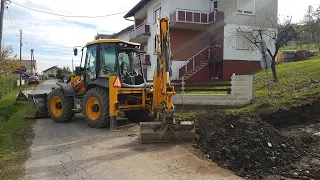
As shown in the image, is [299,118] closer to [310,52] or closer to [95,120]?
[95,120]

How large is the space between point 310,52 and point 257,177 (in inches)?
1036

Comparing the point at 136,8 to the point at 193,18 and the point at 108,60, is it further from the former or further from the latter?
the point at 108,60

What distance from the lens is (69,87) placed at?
1232cm

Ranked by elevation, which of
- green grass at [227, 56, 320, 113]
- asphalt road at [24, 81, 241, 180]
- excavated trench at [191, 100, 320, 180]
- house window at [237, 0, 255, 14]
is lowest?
asphalt road at [24, 81, 241, 180]

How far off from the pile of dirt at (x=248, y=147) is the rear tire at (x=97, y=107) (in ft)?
11.1

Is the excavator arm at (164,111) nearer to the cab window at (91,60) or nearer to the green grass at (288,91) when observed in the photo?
the cab window at (91,60)

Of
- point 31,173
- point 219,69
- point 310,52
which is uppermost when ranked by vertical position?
point 310,52

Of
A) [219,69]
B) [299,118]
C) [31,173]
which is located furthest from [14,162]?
[219,69]

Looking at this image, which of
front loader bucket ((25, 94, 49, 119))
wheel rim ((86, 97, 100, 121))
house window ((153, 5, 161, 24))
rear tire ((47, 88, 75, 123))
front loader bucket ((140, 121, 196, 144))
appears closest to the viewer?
front loader bucket ((140, 121, 196, 144))

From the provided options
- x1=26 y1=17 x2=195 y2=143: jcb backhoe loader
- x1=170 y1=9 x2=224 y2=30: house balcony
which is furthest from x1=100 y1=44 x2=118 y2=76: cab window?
x1=170 y1=9 x2=224 y2=30: house balcony

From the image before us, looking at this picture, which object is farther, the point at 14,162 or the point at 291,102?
the point at 291,102

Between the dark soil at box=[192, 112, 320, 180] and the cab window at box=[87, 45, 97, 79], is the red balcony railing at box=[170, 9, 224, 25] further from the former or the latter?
the dark soil at box=[192, 112, 320, 180]

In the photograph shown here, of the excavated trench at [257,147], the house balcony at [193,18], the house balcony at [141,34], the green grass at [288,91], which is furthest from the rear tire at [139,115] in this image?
the house balcony at [141,34]

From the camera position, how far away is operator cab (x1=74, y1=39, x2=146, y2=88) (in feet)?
36.7
